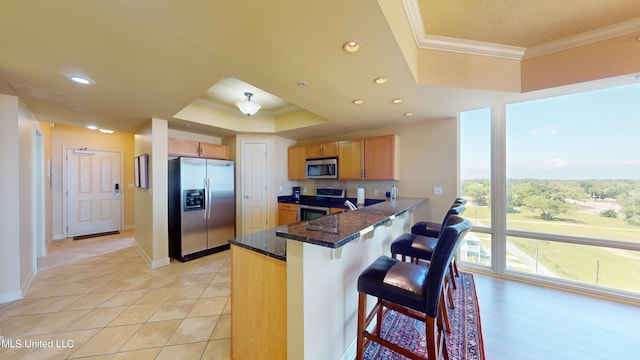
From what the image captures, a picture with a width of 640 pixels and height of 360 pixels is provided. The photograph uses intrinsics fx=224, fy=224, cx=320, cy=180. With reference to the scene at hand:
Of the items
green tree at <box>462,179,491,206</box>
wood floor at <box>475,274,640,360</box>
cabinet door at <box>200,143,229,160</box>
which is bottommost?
wood floor at <box>475,274,640,360</box>

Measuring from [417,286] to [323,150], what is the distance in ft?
11.2

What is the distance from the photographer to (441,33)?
2.05 meters

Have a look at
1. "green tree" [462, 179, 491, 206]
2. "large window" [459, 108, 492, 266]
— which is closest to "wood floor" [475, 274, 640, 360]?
"large window" [459, 108, 492, 266]

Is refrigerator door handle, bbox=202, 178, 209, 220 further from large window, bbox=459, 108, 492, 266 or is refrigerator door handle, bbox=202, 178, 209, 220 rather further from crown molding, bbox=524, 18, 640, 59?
crown molding, bbox=524, 18, 640, 59

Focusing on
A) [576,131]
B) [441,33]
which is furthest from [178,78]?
[576,131]

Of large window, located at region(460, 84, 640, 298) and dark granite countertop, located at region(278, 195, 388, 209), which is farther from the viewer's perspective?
dark granite countertop, located at region(278, 195, 388, 209)

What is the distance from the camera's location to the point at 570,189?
109 inches

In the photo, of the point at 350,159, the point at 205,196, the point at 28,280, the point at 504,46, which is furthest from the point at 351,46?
the point at 28,280

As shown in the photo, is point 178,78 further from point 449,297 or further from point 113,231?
point 113,231

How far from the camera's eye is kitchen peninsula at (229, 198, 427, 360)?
4.02 ft

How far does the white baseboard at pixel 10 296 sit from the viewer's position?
241 cm

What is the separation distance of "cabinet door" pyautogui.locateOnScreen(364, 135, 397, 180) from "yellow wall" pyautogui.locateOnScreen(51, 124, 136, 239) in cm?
609

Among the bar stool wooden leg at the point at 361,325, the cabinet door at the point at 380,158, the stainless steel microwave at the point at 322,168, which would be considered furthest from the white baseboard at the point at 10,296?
the cabinet door at the point at 380,158

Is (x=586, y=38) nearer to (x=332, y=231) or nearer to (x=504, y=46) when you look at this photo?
(x=504, y=46)
